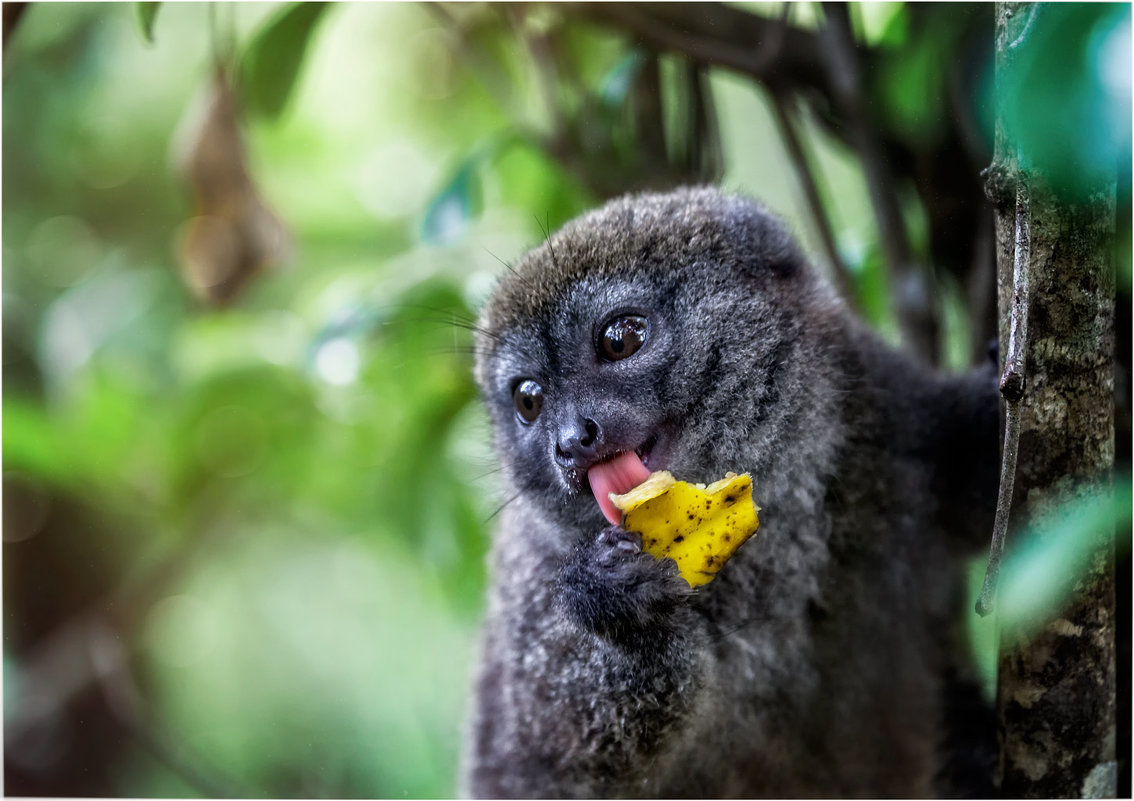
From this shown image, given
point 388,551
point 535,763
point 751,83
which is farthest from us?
point 388,551

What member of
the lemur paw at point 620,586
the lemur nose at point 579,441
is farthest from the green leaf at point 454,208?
the lemur paw at point 620,586

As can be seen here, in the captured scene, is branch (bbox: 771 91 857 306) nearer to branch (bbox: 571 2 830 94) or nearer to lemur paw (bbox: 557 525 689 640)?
branch (bbox: 571 2 830 94)

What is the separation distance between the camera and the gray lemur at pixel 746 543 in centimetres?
209

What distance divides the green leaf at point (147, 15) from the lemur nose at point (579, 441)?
146 cm

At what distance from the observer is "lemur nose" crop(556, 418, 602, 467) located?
6.43 ft

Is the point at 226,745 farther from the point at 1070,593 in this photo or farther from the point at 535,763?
the point at 1070,593

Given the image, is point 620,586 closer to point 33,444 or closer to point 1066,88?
point 1066,88

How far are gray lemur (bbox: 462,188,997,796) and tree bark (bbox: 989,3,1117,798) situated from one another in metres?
0.36

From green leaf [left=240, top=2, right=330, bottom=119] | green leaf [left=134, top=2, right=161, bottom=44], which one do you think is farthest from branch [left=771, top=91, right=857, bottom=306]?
green leaf [left=134, top=2, right=161, bottom=44]

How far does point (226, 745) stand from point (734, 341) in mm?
1904

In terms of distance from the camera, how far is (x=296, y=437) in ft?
10.3

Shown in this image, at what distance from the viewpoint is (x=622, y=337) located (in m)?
2.12

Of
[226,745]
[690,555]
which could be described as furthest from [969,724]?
[226,745]

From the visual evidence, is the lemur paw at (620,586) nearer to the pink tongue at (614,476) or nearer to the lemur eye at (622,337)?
the pink tongue at (614,476)
